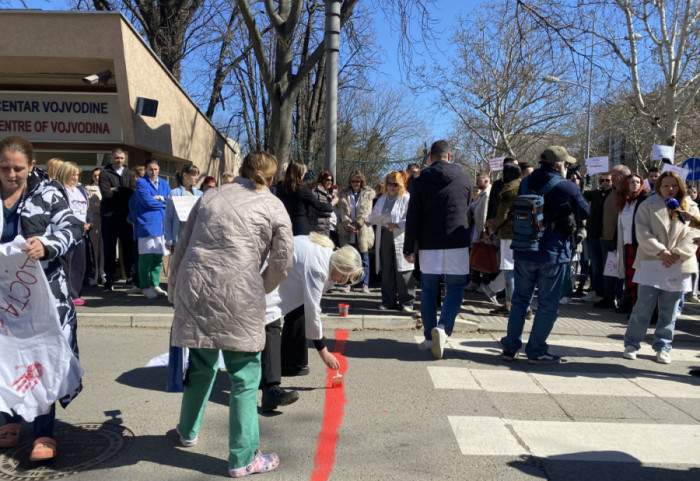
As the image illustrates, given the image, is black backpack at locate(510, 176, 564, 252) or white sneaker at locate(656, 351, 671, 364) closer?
black backpack at locate(510, 176, 564, 252)

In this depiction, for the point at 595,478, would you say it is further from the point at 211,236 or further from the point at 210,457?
the point at 211,236

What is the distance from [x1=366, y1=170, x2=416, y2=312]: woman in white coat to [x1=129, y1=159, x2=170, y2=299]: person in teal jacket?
3.08 metres

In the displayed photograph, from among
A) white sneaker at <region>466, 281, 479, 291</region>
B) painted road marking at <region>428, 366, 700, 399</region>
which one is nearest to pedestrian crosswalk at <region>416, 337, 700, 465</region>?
painted road marking at <region>428, 366, 700, 399</region>

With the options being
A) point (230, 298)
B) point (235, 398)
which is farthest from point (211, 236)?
point (235, 398)

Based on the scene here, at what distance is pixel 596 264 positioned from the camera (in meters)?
9.09

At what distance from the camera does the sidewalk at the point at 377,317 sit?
7008 mm

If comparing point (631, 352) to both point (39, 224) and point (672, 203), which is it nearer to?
point (672, 203)

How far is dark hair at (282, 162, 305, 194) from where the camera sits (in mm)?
6617

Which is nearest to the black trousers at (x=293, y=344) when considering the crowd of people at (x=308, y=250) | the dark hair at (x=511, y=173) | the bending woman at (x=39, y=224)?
the crowd of people at (x=308, y=250)

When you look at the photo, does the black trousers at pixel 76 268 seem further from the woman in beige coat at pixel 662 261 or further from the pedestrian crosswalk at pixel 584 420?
the woman in beige coat at pixel 662 261

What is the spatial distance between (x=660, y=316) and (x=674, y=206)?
114 cm

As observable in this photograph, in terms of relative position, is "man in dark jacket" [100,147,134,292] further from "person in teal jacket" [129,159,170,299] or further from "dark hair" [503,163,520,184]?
"dark hair" [503,163,520,184]

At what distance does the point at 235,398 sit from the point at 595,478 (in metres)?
2.08

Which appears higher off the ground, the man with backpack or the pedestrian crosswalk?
the man with backpack
